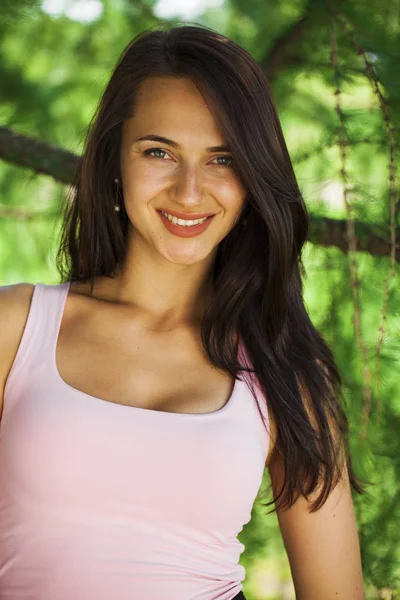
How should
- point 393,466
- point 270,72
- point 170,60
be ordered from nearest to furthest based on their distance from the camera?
point 170,60
point 393,466
point 270,72

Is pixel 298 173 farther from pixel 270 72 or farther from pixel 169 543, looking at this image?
pixel 169 543

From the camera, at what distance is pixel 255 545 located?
2.30 meters

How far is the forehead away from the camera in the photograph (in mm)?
1715

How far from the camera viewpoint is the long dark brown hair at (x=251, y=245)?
1.73m

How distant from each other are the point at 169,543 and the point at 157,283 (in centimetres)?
49

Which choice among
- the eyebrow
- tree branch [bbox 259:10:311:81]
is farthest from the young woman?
tree branch [bbox 259:10:311:81]

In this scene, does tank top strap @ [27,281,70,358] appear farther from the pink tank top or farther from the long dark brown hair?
the long dark brown hair

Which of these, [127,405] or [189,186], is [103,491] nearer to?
[127,405]

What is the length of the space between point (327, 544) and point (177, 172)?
719 mm

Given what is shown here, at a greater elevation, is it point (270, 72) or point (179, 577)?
point (270, 72)

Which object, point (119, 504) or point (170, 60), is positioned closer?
point (119, 504)

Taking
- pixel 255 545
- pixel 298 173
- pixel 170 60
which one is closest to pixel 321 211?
pixel 298 173

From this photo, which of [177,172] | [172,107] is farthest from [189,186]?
[172,107]

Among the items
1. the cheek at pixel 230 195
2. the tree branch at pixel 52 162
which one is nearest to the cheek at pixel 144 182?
the cheek at pixel 230 195
